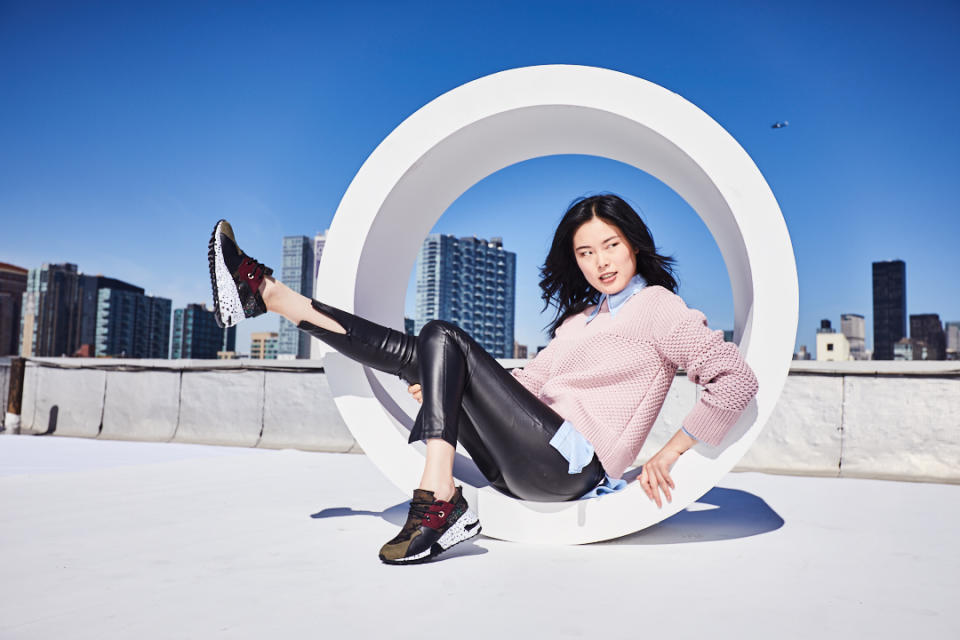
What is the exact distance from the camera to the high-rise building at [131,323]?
96000 millimetres

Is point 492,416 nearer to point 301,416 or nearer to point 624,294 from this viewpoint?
point 624,294

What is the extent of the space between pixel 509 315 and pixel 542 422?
100 meters

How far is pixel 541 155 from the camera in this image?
135 inches

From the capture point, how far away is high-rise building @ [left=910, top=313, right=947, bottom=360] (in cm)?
8606

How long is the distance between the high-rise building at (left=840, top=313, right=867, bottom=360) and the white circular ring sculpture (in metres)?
104

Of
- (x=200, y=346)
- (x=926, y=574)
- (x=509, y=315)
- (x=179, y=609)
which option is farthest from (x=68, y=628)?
(x=200, y=346)

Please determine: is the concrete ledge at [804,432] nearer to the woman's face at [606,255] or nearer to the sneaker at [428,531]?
the woman's face at [606,255]

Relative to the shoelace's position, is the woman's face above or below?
above

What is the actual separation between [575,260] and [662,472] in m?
1.06

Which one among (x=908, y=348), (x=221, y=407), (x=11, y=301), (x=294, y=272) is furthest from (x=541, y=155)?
(x=11, y=301)

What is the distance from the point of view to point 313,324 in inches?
98.7

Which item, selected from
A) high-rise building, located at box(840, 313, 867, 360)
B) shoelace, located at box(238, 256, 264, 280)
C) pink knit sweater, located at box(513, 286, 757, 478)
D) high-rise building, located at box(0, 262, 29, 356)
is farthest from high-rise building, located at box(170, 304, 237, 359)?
pink knit sweater, located at box(513, 286, 757, 478)

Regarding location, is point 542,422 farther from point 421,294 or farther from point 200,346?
point 200,346

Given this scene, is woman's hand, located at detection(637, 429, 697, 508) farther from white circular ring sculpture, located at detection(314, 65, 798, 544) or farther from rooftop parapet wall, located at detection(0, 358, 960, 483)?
rooftop parapet wall, located at detection(0, 358, 960, 483)
